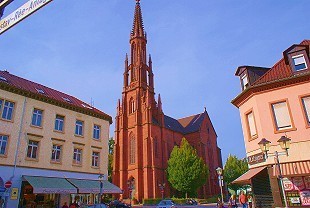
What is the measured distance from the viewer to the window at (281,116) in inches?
625

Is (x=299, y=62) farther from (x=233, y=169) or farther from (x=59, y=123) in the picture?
(x=233, y=169)

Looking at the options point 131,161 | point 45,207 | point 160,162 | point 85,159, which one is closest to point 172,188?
point 160,162

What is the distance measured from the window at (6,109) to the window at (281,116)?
21.1 m

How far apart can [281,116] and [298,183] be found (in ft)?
13.3

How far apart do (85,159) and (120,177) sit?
26.9 metres

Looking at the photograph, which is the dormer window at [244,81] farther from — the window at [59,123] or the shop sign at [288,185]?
the window at [59,123]

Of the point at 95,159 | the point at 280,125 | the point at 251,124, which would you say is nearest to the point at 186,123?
the point at 95,159

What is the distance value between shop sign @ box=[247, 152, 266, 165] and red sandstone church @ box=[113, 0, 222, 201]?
114ft

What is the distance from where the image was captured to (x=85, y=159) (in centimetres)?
2775

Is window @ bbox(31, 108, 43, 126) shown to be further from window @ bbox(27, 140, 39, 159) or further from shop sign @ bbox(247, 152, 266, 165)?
shop sign @ bbox(247, 152, 266, 165)

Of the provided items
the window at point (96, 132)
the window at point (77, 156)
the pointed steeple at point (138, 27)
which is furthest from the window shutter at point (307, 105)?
the pointed steeple at point (138, 27)

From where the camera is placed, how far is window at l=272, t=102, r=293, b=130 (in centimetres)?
1588

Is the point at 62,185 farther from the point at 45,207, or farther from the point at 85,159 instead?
the point at 85,159

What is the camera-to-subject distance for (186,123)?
7450 cm
